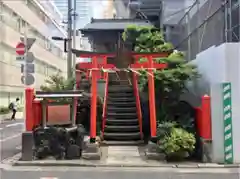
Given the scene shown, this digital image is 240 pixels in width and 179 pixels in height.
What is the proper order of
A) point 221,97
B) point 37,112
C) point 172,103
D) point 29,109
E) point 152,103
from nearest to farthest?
point 221,97
point 29,109
point 37,112
point 152,103
point 172,103

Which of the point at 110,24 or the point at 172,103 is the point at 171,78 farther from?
the point at 110,24

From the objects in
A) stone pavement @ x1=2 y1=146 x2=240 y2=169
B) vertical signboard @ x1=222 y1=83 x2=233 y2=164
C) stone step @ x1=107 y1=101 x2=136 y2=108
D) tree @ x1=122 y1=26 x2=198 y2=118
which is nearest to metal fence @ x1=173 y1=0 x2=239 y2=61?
tree @ x1=122 y1=26 x2=198 y2=118

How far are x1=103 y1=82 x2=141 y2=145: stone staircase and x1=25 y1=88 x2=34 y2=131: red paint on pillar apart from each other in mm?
3709

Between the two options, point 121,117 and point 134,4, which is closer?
point 121,117

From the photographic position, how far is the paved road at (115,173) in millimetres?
9023

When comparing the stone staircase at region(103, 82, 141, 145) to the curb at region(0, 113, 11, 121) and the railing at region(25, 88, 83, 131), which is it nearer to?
the railing at region(25, 88, 83, 131)

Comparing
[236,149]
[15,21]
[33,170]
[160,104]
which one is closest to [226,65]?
[236,149]

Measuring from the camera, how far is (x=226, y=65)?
10547mm

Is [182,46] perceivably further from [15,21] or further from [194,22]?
[15,21]

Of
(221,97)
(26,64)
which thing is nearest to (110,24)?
(26,64)

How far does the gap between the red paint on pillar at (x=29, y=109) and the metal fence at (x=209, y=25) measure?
22.3ft

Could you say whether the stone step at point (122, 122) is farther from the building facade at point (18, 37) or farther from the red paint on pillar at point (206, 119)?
the building facade at point (18, 37)

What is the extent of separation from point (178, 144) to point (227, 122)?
1.62 metres

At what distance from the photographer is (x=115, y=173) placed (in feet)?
31.0
